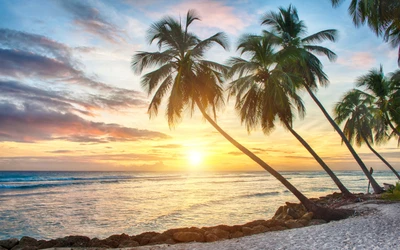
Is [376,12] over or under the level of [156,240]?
over

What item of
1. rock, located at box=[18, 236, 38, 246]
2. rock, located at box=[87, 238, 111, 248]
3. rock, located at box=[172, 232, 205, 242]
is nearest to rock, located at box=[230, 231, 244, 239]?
rock, located at box=[172, 232, 205, 242]

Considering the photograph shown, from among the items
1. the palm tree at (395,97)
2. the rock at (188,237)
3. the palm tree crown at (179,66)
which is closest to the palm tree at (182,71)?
the palm tree crown at (179,66)

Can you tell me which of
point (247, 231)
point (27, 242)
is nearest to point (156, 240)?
point (247, 231)

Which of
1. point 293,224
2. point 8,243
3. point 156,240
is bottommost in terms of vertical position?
point 156,240

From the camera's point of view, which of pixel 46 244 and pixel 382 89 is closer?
pixel 46 244

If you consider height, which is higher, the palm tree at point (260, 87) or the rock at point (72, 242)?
the palm tree at point (260, 87)

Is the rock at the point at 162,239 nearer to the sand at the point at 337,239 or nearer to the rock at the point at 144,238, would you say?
the rock at the point at 144,238

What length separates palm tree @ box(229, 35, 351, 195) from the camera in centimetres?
1385

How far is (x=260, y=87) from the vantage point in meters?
14.4

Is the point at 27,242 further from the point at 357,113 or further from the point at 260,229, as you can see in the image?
the point at 357,113

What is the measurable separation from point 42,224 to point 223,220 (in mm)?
8929

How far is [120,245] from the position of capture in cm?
938

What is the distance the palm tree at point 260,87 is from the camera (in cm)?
1385

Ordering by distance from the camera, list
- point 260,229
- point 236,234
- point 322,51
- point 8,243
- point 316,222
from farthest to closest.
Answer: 1. point 322,51
2. point 316,222
3. point 260,229
4. point 236,234
5. point 8,243
